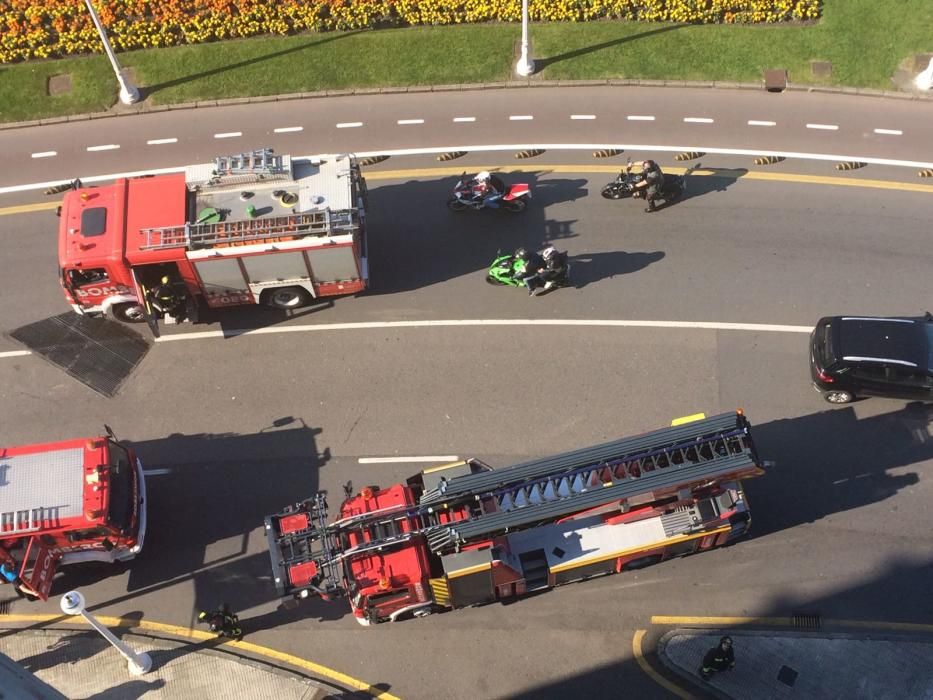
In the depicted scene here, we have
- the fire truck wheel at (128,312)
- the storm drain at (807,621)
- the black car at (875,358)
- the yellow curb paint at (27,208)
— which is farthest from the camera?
the yellow curb paint at (27,208)

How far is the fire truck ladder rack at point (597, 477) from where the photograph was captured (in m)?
14.7

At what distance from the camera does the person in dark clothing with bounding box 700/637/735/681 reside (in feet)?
49.7

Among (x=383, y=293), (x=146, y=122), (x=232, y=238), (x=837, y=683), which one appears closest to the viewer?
(x=837, y=683)

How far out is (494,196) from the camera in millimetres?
21984

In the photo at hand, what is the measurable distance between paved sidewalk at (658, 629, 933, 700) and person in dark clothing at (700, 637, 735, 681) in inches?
11.5

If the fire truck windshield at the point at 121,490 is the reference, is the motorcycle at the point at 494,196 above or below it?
above

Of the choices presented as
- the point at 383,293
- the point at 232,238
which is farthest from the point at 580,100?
the point at 232,238

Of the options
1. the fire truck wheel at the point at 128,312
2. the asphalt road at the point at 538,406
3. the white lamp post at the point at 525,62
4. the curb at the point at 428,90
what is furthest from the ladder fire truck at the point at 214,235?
the white lamp post at the point at 525,62

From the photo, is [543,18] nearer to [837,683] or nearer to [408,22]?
[408,22]

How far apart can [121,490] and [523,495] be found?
352 inches

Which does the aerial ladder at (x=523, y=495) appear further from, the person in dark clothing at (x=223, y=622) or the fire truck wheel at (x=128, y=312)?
the fire truck wheel at (x=128, y=312)

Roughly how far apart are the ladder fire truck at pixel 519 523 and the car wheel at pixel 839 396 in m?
4.49

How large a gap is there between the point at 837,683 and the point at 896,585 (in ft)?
8.84

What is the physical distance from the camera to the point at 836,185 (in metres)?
22.8
